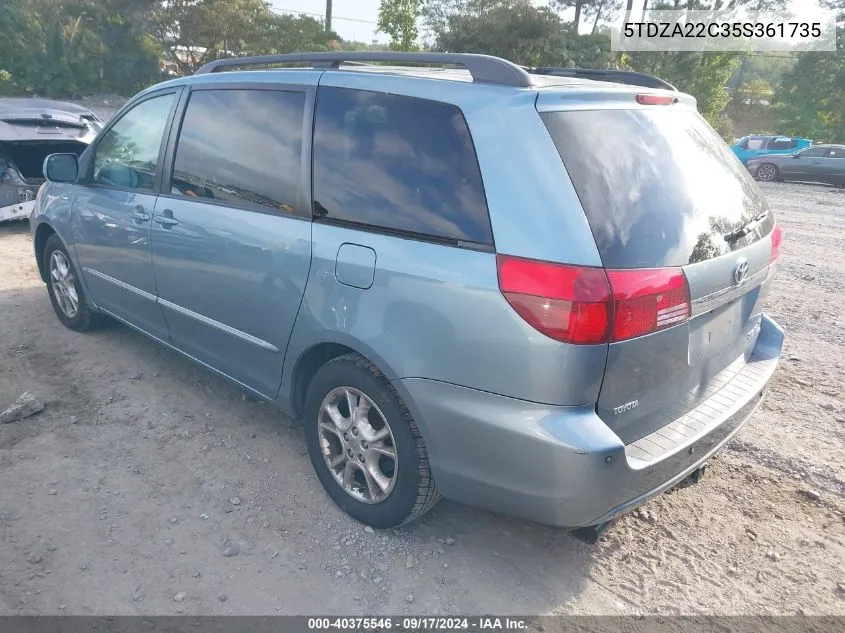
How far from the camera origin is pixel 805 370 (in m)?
4.47

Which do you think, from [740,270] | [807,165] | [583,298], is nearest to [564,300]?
[583,298]

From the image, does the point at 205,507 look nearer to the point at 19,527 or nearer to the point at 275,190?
the point at 19,527

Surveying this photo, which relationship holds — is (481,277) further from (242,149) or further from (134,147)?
(134,147)

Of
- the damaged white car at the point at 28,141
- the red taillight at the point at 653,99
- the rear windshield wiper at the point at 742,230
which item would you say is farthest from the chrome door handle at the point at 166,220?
the damaged white car at the point at 28,141

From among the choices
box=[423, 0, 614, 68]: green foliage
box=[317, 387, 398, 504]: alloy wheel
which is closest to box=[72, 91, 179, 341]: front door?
box=[317, 387, 398, 504]: alloy wheel

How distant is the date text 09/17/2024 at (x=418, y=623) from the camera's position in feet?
7.55

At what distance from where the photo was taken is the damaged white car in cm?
715

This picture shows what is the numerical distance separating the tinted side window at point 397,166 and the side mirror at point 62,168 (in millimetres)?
2469

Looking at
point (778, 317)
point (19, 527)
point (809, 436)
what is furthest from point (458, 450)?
point (778, 317)

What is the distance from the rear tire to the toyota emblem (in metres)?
4.14

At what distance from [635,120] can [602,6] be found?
108 ft

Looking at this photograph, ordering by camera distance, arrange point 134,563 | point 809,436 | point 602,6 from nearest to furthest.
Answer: point 134,563, point 809,436, point 602,6

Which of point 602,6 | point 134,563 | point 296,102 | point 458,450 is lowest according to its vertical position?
point 134,563

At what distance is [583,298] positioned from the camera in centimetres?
200
